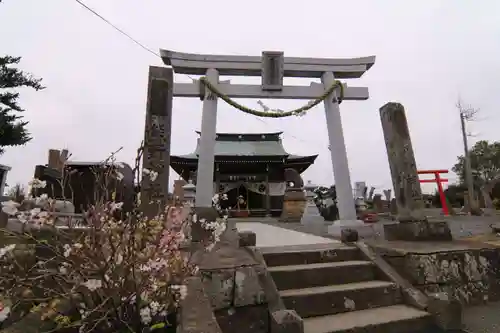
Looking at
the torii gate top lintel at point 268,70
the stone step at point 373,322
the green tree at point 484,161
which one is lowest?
the stone step at point 373,322


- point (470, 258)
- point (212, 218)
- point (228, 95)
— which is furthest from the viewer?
point (228, 95)

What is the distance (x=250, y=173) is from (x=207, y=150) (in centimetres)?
1599

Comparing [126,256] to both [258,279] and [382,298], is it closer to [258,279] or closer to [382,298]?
[258,279]

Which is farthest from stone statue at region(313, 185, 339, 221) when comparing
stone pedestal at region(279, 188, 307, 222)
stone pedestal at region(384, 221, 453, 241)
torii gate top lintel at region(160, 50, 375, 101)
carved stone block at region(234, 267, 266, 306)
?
carved stone block at region(234, 267, 266, 306)

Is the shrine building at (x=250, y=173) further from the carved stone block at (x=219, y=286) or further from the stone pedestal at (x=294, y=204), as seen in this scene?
the carved stone block at (x=219, y=286)

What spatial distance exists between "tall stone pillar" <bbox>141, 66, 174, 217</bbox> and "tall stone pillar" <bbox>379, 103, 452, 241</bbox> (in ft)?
13.4

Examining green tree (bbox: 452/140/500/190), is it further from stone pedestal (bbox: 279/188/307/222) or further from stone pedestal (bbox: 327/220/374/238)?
stone pedestal (bbox: 327/220/374/238)

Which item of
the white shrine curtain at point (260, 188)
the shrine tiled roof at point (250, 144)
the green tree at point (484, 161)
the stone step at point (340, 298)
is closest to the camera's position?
the stone step at point (340, 298)

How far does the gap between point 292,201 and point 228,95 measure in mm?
9852

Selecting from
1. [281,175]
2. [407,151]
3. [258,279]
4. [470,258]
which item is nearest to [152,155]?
[258,279]

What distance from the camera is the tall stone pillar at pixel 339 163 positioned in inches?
294

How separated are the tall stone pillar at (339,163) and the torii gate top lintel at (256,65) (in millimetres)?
328

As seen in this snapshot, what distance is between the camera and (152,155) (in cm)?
520

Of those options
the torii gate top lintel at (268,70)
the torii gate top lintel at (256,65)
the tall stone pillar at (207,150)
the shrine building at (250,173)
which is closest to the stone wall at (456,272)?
the tall stone pillar at (207,150)
